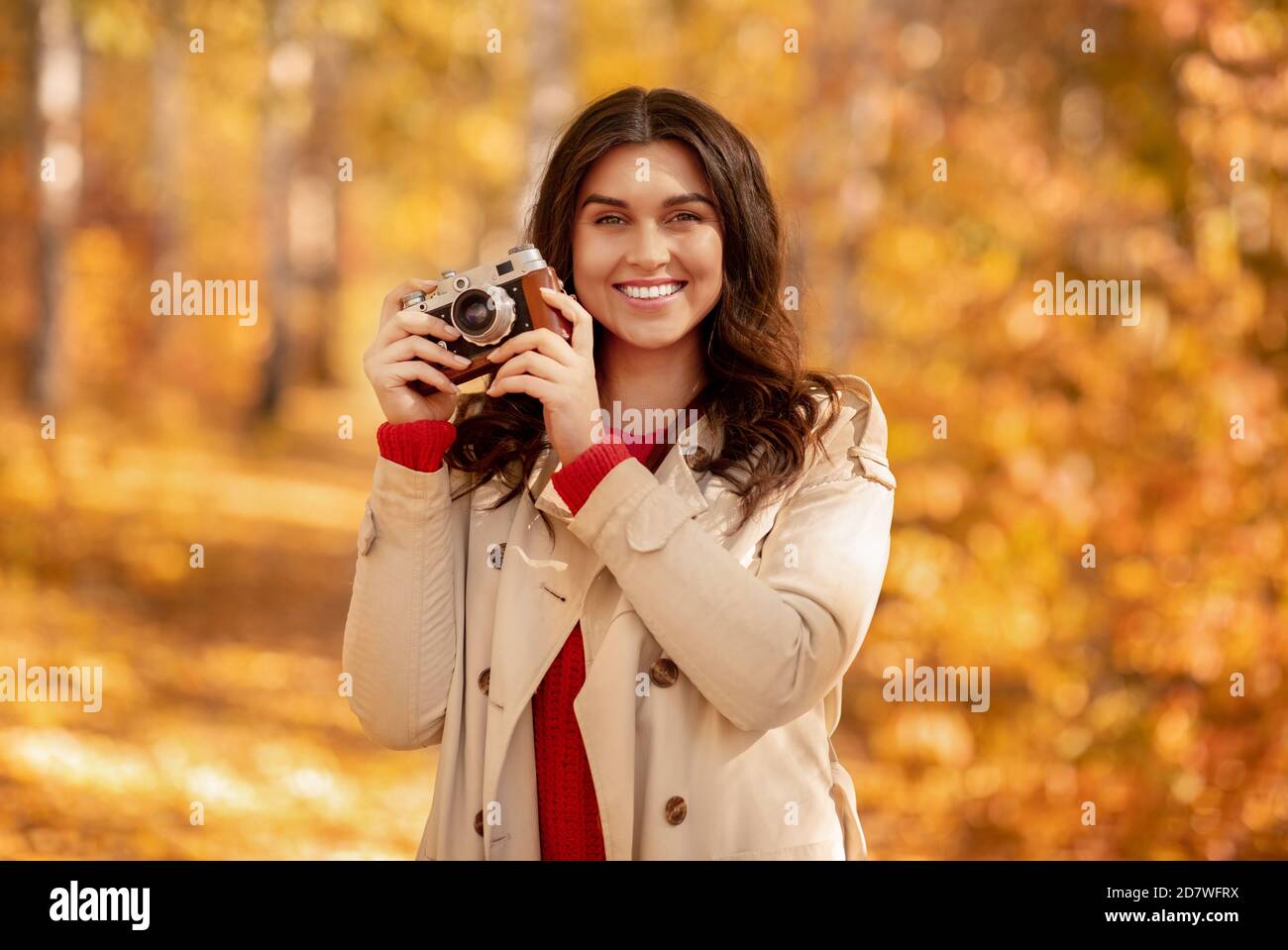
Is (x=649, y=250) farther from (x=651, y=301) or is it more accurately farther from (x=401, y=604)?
(x=401, y=604)

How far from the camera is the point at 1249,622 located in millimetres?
3832

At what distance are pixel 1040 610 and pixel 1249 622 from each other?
699mm

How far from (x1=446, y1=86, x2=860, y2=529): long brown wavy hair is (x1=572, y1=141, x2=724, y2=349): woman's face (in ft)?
0.08

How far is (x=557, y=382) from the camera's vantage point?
4.75 ft

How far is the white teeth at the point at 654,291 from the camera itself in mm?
1562

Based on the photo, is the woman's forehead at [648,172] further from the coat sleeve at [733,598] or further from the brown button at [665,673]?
the brown button at [665,673]

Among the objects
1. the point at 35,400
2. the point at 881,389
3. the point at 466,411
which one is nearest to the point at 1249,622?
the point at 881,389

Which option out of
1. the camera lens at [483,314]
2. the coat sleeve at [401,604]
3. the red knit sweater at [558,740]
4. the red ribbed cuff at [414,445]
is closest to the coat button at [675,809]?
the red knit sweater at [558,740]

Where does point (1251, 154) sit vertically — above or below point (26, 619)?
above

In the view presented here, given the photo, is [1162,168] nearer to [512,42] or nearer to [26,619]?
[26,619]

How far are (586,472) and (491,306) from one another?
0.26m

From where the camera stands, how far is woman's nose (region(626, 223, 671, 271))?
1.53 meters

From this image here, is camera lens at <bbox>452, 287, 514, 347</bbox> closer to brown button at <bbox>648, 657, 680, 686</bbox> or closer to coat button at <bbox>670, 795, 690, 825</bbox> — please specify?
brown button at <bbox>648, 657, 680, 686</bbox>

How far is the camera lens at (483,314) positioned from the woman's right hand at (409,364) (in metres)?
0.02
